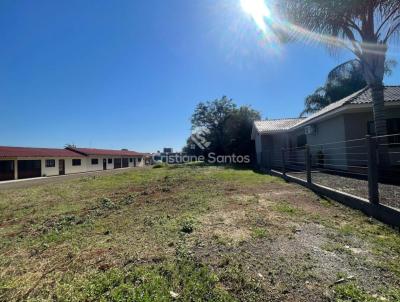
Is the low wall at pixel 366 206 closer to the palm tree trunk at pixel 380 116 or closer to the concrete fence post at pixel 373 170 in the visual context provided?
the concrete fence post at pixel 373 170

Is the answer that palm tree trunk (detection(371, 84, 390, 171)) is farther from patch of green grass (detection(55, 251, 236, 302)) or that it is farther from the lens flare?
patch of green grass (detection(55, 251, 236, 302))

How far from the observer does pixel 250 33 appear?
9969mm

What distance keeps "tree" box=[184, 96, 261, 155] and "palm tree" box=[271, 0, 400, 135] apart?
19625mm

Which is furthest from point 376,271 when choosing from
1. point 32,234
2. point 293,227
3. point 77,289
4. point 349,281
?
point 32,234

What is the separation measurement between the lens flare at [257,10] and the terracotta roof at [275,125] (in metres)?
10.4

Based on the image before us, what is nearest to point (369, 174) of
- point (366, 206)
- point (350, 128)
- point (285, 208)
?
point (366, 206)

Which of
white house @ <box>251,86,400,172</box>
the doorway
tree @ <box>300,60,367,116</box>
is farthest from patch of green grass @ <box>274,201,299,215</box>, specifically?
the doorway

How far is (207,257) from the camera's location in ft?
9.86

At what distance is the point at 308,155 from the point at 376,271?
546 centimetres

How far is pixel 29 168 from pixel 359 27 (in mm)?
30291

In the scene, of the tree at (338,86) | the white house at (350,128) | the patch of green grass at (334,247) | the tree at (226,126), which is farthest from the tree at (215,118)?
the patch of green grass at (334,247)

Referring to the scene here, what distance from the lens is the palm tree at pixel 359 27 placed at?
7.67m

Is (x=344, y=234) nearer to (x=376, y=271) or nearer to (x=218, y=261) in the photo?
(x=376, y=271)

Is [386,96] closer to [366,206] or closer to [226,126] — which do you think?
[366,206]
